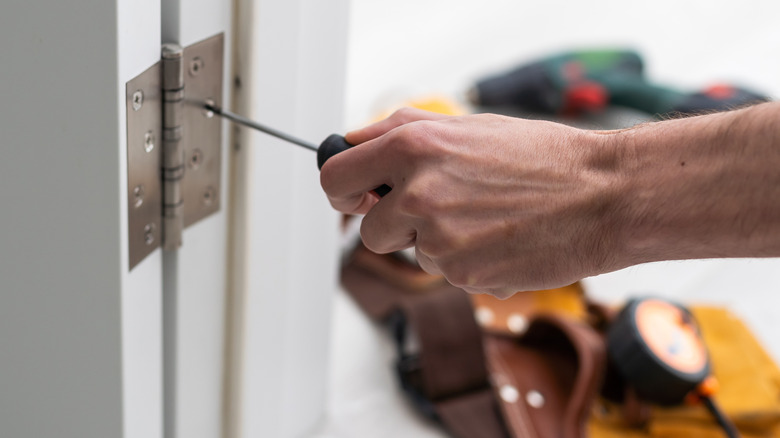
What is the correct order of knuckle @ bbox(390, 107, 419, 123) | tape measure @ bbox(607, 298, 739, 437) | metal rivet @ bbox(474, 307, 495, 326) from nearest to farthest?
knuckle @ bbox(390, 107, 419, 123) < tape measure @ bbox(607, 298, 739, 437) < metal rivet @ bbox(474, 307, 495, 326)

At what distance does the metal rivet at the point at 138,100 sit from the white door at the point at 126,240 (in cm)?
1

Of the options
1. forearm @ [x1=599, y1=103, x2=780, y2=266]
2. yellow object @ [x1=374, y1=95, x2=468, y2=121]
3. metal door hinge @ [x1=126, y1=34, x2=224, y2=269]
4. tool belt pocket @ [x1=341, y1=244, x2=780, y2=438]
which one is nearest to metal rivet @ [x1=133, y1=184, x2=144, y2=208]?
metal door hinge @ [x1=126, y1=34, x2=224, y2=269]

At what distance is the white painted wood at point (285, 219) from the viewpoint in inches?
19.0

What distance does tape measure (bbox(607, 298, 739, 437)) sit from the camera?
2.18ft

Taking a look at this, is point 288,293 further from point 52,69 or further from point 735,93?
point 735,93

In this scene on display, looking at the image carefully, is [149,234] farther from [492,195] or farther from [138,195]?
[492,195]

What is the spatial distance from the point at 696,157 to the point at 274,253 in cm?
28

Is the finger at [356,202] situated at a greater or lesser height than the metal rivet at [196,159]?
lesser

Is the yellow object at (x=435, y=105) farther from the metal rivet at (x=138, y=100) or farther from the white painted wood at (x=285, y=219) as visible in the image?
the metal rivet at (x=138, y=100)

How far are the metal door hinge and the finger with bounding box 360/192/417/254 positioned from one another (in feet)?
0.33

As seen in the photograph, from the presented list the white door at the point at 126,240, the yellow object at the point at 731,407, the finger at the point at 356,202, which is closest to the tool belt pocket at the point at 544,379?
the yellow object at the point at 731,407

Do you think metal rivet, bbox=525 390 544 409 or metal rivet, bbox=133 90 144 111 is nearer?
metal rivet, bbox=133 90 144 111

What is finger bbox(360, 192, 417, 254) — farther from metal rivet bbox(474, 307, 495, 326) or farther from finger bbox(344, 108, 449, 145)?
metal rivet bbox(474, 307, 495, 326)

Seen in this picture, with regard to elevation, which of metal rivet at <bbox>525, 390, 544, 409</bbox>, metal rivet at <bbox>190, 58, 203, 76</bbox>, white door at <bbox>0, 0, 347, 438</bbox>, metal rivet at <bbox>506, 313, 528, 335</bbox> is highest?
metal rivet at <bbox>190, 58, 203, 76</bbox>
